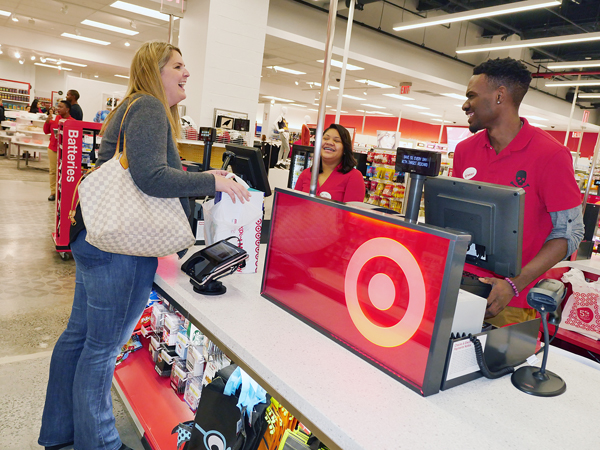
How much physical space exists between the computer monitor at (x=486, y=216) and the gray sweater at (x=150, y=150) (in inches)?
32.5

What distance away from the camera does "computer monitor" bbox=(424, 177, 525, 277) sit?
1.16 metres

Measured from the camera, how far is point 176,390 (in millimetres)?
1956

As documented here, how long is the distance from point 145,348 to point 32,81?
23.3 m

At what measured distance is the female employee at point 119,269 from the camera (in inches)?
55.5

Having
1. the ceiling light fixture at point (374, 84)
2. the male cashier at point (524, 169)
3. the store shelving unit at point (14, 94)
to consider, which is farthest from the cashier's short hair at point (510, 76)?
the store shelving unit at point (14, 94)

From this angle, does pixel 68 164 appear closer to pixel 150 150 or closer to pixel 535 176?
pixel 150 150

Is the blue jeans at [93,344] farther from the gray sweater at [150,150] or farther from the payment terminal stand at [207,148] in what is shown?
the payment terminal stand at [207,148]

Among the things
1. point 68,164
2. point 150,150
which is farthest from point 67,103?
point 150,150

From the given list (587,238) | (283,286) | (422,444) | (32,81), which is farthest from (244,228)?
(32,81)

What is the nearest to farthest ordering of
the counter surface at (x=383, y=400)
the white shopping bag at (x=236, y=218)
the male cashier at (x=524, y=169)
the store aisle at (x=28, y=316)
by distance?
the counter surface at (x=383, y=400), the male cashier at (x=524, y=169), the white shopping bag at (x=236, y=218), the store aisle at (x=28, y=316)

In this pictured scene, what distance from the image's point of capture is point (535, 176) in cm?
169

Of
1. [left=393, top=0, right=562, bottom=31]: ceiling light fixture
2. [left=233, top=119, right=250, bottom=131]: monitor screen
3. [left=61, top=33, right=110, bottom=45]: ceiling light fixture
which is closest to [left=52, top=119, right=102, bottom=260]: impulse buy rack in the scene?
[left=233, top=119, right=250, bottom=131]: monitor screen

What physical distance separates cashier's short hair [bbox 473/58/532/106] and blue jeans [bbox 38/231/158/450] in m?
1.60

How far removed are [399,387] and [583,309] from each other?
9.78 ft
